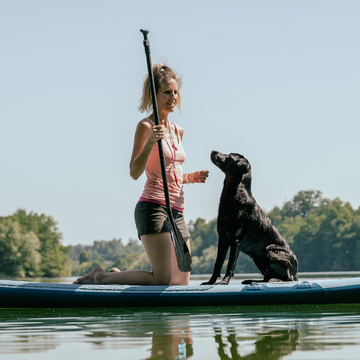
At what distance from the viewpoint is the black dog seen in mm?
5793

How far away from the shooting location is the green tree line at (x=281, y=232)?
218 feet

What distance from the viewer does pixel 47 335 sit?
3.84 metres

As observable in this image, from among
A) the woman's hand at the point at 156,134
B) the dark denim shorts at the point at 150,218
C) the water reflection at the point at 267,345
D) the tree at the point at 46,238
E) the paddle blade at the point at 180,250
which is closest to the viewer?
the water reflection at the point at 267,345

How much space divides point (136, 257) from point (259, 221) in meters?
128

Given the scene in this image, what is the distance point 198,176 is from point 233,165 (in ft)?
1.29

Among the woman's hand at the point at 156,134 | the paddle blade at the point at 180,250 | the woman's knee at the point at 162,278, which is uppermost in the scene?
the woman's hand at the point at 156,134

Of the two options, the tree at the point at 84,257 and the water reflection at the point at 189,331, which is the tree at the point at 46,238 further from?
the tree at the point at 84,257

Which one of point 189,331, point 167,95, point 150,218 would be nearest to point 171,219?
point 150,218

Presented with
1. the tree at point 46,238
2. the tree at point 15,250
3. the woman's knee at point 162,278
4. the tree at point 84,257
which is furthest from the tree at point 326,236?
the woman's knee at point 162,278

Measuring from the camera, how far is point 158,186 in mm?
5668

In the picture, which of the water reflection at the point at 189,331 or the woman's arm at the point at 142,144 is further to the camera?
the woman's arm at the point at 142,144

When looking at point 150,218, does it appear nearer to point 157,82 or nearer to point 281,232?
point 157,82

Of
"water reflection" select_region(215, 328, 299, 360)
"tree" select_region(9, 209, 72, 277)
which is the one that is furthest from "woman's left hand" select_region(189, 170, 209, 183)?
"tree" select_region(9, 209, 72, 277)

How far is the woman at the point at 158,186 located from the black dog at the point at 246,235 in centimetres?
36
